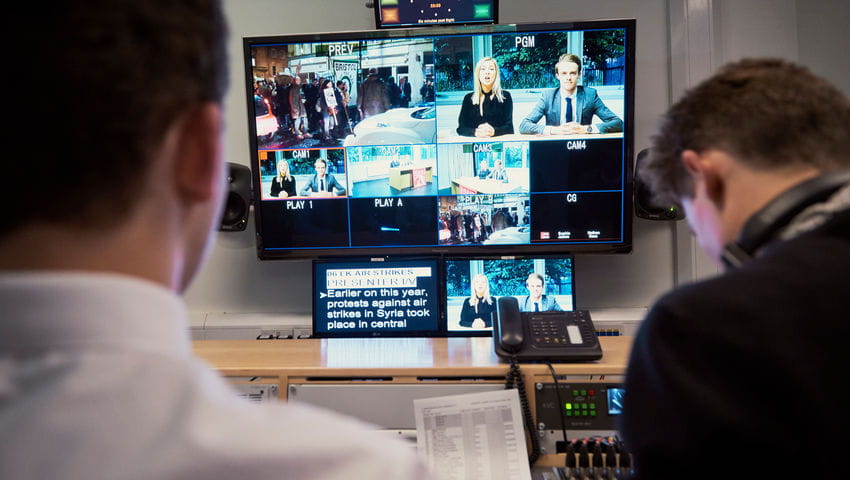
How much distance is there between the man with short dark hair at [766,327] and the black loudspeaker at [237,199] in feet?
6.97

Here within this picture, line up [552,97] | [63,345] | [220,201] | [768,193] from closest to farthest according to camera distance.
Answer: [63,345] < [220,201] < [768,193] < [552,97]

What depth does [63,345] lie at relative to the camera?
0.38m

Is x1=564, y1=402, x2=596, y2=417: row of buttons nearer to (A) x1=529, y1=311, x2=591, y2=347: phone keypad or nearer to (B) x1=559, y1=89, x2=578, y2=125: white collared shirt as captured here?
(A) x1=529, y1=311, x2=591, y2=347: phone keypad

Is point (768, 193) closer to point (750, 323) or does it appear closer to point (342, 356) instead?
point (750, 323)

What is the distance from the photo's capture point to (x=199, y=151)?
0.46 m

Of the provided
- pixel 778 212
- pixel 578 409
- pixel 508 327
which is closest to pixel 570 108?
pixel 508 327

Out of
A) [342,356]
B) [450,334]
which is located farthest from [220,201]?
[450,334]

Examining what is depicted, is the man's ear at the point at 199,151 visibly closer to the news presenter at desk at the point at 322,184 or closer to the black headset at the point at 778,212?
the black headset at the point at 778,212

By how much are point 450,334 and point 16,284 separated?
2.26 metres

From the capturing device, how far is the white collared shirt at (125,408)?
36cm

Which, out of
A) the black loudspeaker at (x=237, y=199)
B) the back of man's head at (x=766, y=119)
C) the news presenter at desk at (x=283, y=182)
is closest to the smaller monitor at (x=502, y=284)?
the news presenter at desk at (x=283, y=182)

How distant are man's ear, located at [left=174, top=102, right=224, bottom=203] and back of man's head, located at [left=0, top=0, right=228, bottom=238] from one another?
0.02 meters

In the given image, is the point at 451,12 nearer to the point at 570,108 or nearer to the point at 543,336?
the point at 570,108

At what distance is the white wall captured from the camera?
2.77 m
